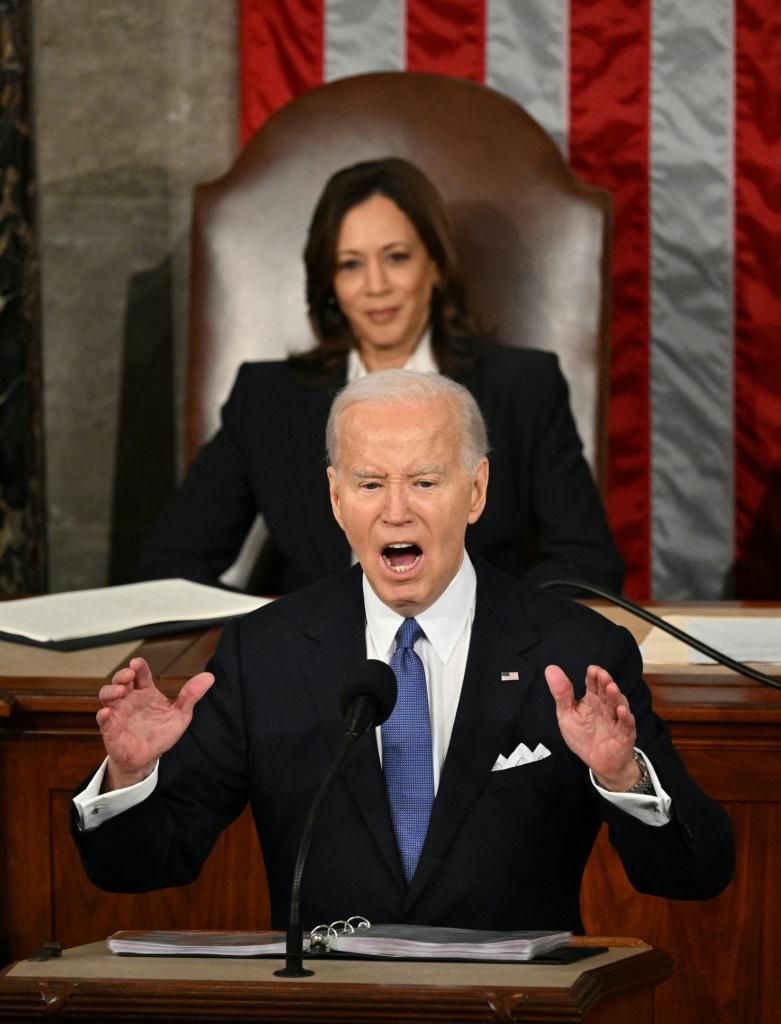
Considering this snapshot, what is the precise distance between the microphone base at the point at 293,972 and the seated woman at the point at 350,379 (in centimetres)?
216

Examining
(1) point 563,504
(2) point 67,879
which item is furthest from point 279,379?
(2) point 67,879

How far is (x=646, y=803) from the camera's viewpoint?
1.67 meters

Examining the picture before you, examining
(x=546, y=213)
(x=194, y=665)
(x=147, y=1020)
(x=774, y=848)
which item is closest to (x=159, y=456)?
(x=546, y=213)

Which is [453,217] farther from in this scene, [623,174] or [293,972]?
[293,972]

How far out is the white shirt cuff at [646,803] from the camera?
1.67 meters

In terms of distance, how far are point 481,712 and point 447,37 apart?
9.75 feet

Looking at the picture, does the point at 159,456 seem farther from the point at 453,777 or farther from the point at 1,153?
the point at 453,777

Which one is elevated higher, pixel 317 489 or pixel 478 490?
pixel 317 489

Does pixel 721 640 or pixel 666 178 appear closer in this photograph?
pixel 721 640

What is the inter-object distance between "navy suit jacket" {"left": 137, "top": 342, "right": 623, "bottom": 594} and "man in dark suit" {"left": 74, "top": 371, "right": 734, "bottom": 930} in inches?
61.1

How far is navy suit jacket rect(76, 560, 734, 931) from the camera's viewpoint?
177cm

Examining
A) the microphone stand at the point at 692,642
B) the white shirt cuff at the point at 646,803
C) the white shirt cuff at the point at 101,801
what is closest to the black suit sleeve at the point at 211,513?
the microphone stand at the point at 692,642

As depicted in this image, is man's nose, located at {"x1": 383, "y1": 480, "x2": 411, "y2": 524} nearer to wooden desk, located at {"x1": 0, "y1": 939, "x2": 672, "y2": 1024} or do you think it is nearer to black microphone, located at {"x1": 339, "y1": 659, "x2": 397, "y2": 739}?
black microphone, located at {"x1": 339, "y1": 659, "x2": 397, "y2": 739}

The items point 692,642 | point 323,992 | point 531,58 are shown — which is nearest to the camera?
point 323,992
